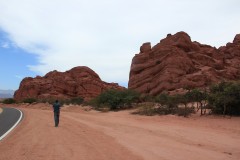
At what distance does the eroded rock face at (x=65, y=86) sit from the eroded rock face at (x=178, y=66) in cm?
3848

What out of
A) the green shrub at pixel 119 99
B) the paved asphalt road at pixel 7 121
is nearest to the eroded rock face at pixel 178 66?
the green shrub at pixel 119 99

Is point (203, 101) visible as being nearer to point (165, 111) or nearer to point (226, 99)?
point (165, 111)

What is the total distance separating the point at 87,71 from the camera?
95500 millimetres

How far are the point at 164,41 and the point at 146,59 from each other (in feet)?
12.1

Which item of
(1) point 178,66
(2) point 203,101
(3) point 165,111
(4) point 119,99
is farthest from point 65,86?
(3) point 165,111

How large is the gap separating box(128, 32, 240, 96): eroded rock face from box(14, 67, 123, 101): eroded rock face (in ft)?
126

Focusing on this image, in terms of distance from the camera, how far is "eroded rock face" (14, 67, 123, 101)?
88.9 metres

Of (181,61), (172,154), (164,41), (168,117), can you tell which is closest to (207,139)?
(172,154)

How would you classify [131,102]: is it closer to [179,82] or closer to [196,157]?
[179,82]

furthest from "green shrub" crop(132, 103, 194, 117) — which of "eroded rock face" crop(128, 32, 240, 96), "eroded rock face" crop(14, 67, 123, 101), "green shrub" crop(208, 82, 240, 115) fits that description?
"eroded rock face" crop(14, 67, 123, 101)

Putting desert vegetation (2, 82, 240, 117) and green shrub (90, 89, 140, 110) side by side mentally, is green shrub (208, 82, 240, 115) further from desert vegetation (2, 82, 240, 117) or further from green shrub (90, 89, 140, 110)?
green shrub (90, 89, 140, 110)

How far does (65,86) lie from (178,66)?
163ft

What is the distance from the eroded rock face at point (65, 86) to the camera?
88.9 meters

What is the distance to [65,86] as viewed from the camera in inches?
3551
